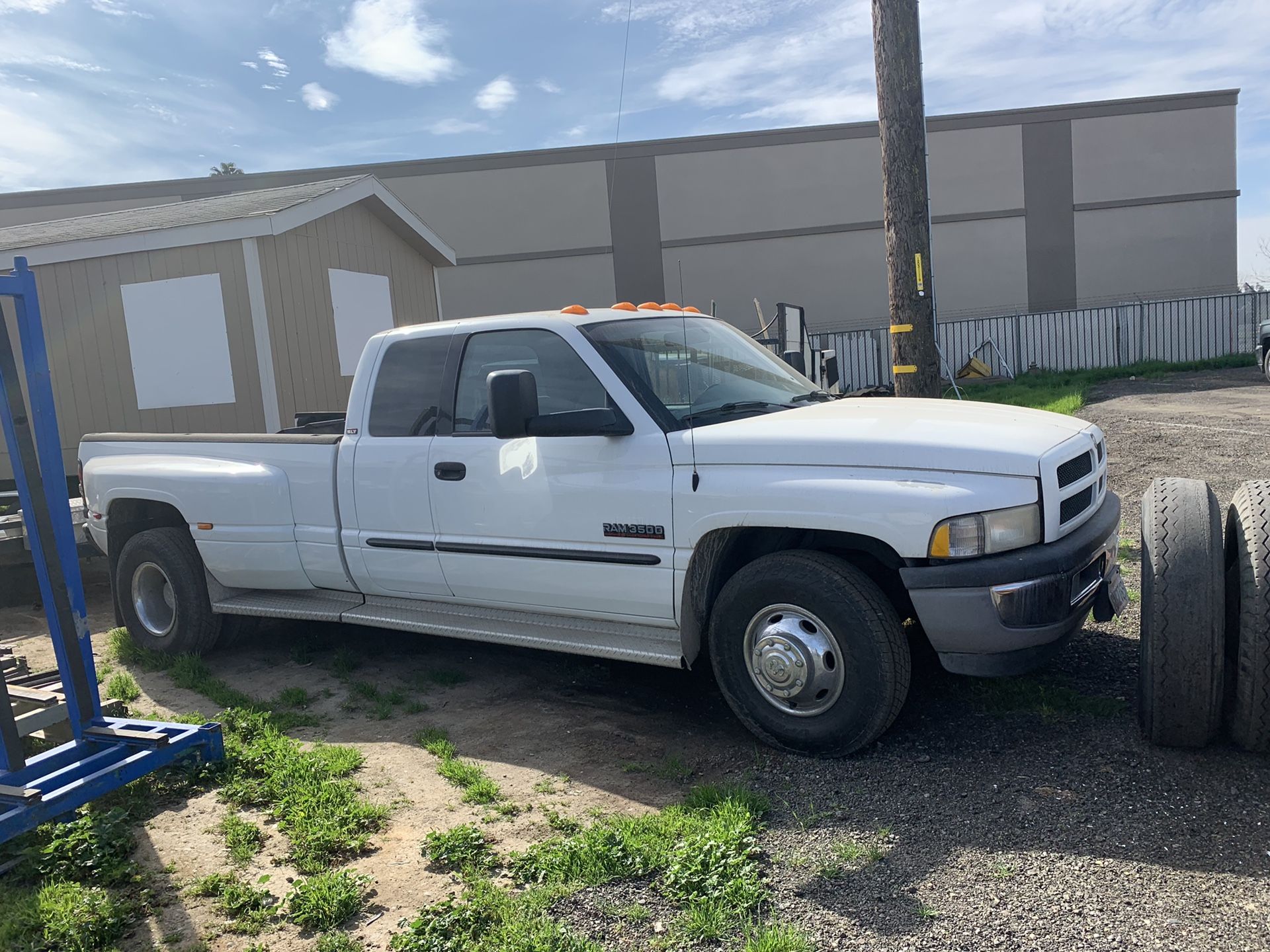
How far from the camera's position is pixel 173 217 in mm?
12344

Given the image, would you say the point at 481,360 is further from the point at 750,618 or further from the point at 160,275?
the point at 160,275

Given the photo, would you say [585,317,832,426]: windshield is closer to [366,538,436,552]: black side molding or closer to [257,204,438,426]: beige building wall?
[366,538,436,552]: black side molding

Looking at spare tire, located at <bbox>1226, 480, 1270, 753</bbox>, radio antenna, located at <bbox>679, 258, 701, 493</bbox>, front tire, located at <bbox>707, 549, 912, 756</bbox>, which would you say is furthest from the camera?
radio antenna, located at <bbox>679, 258, 701, 493</bbox>

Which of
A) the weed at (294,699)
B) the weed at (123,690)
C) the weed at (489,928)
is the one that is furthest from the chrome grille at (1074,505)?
the weed at (123,690)

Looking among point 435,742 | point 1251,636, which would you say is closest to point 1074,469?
point 1251,636

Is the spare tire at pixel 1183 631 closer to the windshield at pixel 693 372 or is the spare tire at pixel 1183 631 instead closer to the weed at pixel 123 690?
the windshield at pixel 693 372

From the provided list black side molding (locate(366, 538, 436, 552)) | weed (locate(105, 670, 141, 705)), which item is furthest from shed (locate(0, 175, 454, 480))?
black side molding (locate(366, 538, 436, 552))

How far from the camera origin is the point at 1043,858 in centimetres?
321

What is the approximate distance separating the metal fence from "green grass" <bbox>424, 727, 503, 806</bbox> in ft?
65.6

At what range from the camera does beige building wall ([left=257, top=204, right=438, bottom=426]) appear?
11.2m

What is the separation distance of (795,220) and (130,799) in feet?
86.1

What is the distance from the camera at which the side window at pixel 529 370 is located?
15.5ft

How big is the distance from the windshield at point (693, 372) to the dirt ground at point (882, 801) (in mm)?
1449

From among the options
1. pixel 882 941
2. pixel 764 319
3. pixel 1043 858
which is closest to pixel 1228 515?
pixel 1043 858
